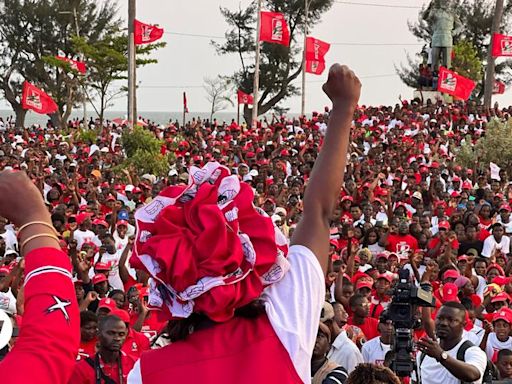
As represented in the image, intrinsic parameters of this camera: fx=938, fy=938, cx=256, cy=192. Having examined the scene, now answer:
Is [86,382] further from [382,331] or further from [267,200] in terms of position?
[267,200]

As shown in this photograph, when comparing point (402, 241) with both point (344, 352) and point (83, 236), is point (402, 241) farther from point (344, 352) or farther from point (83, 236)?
point (344, 352)

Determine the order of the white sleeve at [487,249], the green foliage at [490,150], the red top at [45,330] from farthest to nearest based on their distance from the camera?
the green foliage at [490,150] → the white sleeve at [487,249] → the red top at [45,330]

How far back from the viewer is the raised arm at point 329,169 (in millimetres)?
1931

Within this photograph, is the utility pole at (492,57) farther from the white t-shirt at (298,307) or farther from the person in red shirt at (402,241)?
the white t-shirt at (298,307)

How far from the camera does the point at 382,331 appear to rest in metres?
6.96

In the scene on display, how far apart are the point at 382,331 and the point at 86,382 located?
113 inches

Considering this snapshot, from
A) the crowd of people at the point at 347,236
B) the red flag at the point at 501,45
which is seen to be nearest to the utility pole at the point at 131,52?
the crowd of people at the point at 347,236

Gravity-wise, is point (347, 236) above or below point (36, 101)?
above

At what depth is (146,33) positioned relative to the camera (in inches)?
933

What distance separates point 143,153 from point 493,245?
8770 mm

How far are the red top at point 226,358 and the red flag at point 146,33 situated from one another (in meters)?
22.3

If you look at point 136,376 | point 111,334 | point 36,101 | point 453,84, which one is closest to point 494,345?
point 111,334

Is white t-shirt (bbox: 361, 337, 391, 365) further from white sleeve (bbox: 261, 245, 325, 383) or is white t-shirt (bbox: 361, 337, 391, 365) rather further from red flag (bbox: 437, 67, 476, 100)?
red flag (bbox: 437, 67, 476, 100)

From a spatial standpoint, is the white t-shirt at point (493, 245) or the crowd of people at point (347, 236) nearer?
the crowd of people at point (347, 236)
